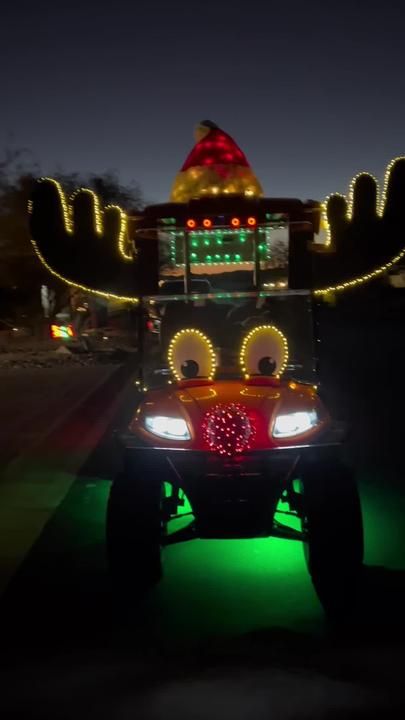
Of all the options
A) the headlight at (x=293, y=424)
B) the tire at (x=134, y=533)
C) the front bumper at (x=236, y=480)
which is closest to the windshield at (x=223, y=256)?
the headlight at (x=293, y=424)

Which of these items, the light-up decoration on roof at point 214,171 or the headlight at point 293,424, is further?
the light-up decoration on roof at point 214,171

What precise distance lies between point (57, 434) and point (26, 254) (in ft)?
71.6

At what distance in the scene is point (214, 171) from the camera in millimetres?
7531

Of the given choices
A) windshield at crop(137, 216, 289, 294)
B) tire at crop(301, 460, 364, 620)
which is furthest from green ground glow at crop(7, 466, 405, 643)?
windshield at crop(137, 216, 289, 294)

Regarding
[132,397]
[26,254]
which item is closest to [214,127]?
[132,397]

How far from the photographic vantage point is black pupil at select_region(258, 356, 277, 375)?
6.80 metres

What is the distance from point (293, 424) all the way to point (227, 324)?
1.81 m

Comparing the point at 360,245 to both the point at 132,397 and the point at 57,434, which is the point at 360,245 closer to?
the point at 57,434

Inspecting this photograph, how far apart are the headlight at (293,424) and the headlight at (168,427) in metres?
0.51

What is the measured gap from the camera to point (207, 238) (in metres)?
6.97

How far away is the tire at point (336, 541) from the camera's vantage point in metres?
5.62

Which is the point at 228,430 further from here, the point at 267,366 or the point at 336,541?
the point at 267,366

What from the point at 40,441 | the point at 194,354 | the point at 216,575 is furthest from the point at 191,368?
the point at 40,441

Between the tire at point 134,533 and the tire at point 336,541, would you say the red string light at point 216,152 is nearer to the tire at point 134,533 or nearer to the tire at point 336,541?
the tire at point 134,533
